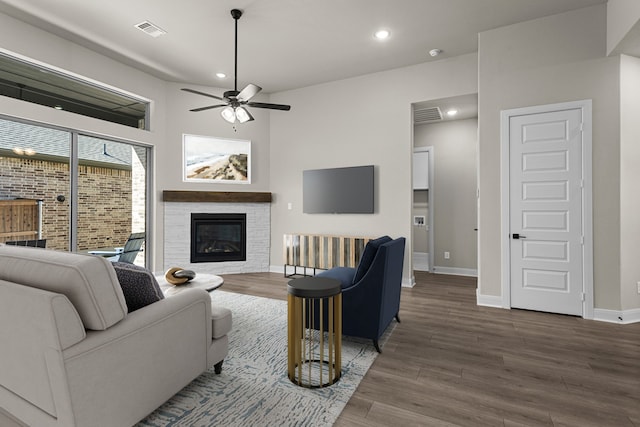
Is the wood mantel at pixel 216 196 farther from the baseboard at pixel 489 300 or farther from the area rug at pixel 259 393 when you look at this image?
the baseboard at pixel 489 300

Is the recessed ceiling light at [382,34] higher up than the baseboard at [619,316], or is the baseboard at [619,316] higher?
the recessed ceiling light at [382,34]

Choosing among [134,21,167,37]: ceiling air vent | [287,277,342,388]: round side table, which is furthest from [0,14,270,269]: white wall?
[287,277,342,388]: round side table

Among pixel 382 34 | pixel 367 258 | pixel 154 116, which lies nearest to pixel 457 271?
pixel 367 258

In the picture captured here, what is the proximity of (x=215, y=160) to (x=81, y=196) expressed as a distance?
202cm

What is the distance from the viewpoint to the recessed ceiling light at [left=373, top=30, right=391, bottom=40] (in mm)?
3795

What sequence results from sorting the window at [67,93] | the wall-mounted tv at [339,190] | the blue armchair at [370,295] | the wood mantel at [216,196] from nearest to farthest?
the blue armchair at [370,295], the window at [67,93], the wall-mounted tv at [339,190], the wood mantel at [216,196]

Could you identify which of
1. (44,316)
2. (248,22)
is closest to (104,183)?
(248,22)

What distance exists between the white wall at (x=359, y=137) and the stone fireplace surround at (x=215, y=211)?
0.21m

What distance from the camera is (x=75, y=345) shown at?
129 cm

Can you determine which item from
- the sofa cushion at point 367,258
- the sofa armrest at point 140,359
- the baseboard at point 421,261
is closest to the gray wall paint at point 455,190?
the baseboard at point 421,261

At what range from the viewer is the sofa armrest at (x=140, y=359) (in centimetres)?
133

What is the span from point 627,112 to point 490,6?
5.81ft

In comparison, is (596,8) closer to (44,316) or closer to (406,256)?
(406,256)

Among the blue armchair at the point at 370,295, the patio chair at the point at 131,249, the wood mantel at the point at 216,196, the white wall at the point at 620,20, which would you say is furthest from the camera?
the wood mantel at the point at 216,196
